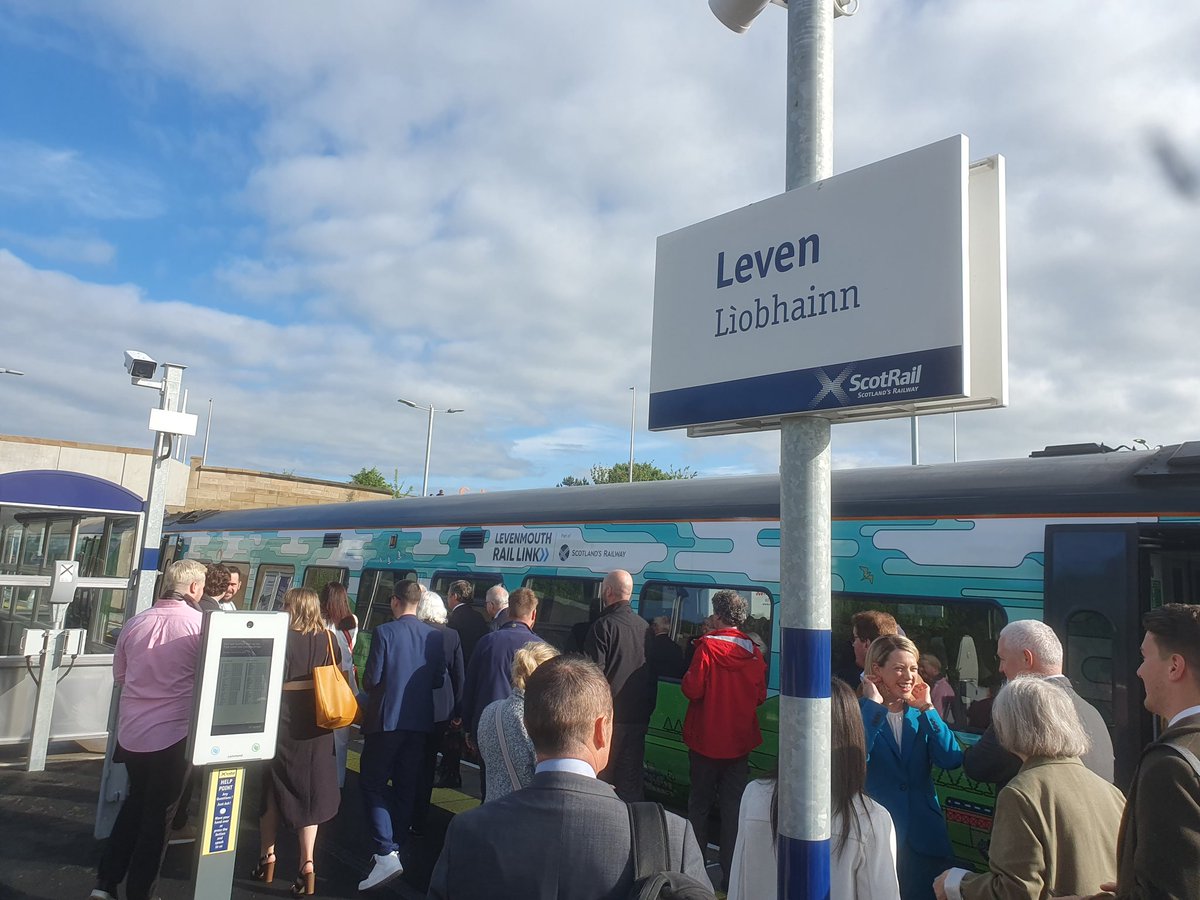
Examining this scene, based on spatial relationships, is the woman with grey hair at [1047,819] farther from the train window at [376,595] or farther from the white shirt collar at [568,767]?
the train window at [376,595]

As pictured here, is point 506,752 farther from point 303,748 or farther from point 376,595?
point 376,595

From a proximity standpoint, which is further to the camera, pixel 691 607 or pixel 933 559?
pixel 691 607

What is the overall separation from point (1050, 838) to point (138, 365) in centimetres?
629

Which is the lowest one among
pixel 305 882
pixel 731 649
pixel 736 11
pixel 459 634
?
pixel 305 882

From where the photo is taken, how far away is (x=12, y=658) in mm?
8242

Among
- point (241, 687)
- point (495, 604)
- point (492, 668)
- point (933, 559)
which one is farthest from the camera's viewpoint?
point (495, 604)

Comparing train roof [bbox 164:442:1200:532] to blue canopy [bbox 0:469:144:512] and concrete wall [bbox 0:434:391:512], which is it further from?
concrete wall [bbox 0:434:391:512]

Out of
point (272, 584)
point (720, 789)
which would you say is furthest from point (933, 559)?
point (272, 584)

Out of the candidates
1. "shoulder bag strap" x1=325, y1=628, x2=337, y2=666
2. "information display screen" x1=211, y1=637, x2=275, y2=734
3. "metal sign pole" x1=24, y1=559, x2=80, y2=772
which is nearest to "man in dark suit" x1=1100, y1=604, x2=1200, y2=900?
"information display screen" x1=211, y1=637, x2=275, y2=734

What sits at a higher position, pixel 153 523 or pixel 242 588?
pixel 153 523

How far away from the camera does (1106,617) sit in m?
4.68

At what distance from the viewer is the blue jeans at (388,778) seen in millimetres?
5445

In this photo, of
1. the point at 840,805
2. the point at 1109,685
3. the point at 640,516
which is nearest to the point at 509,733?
the point at 840,805

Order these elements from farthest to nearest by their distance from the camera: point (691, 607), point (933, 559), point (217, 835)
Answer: point (691, 607)
point (933, 559)
point (217, 835)
